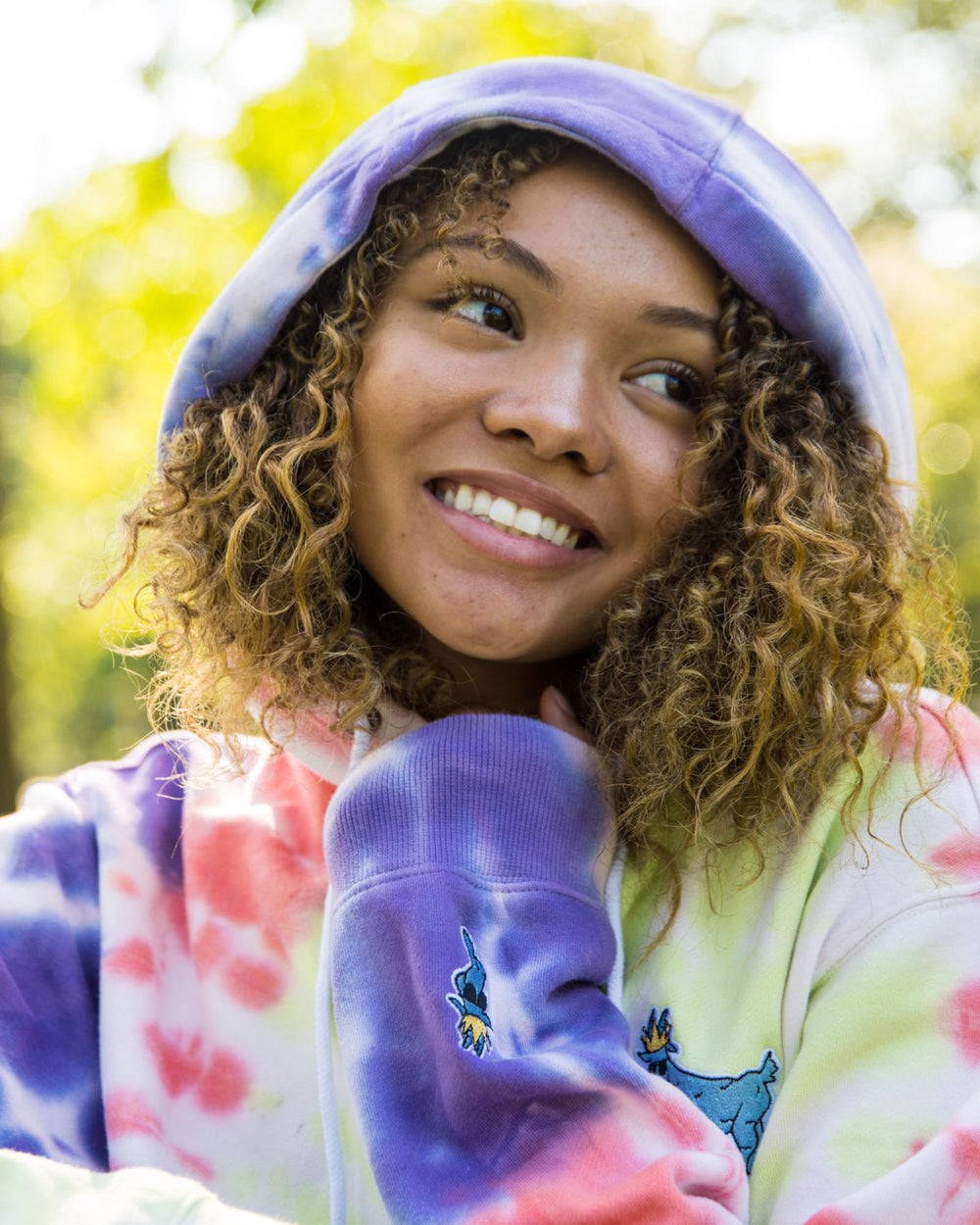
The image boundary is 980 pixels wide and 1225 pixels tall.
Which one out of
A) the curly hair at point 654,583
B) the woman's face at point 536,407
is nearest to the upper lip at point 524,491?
the woman's face at point 536,407

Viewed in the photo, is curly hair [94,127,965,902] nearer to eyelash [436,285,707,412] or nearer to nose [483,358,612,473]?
eyelash [436,285,707,412]

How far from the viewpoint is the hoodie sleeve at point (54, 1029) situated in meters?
1.29

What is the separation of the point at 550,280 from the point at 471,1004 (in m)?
1.00

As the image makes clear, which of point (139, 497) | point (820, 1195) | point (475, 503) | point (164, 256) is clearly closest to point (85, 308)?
point (164, 256)

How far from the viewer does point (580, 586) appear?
1.87 metres

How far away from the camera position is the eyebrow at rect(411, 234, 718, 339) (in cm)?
174

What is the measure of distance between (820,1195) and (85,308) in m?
5.63

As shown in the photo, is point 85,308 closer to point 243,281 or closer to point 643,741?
point 243,281

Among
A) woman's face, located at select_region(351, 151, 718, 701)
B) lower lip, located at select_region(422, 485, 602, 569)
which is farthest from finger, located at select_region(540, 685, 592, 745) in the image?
lower lip, located at select_region(422, 485, 602, 569)

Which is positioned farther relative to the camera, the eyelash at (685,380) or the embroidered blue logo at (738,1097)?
the eyelash at (685,380)

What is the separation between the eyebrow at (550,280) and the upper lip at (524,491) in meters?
0.28

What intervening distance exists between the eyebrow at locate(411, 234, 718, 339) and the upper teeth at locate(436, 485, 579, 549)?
0.31 meters

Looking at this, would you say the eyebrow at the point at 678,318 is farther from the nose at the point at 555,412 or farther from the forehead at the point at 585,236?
the nose at the point at 555,412

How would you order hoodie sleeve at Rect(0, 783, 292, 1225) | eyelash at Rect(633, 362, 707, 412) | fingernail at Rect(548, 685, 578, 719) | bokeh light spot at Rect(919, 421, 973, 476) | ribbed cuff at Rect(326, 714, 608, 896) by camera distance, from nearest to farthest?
hoodie sleeve at Rect(0, 783, 292, 1225), ribbed cuff at Rect(326, 714, 608, 896), eyelash at Rect(633, 362, 707, 412), fingernail at Rect(548, 685, 578, 719), bokeh light spot at Rect(919, 421, 973, 476)
